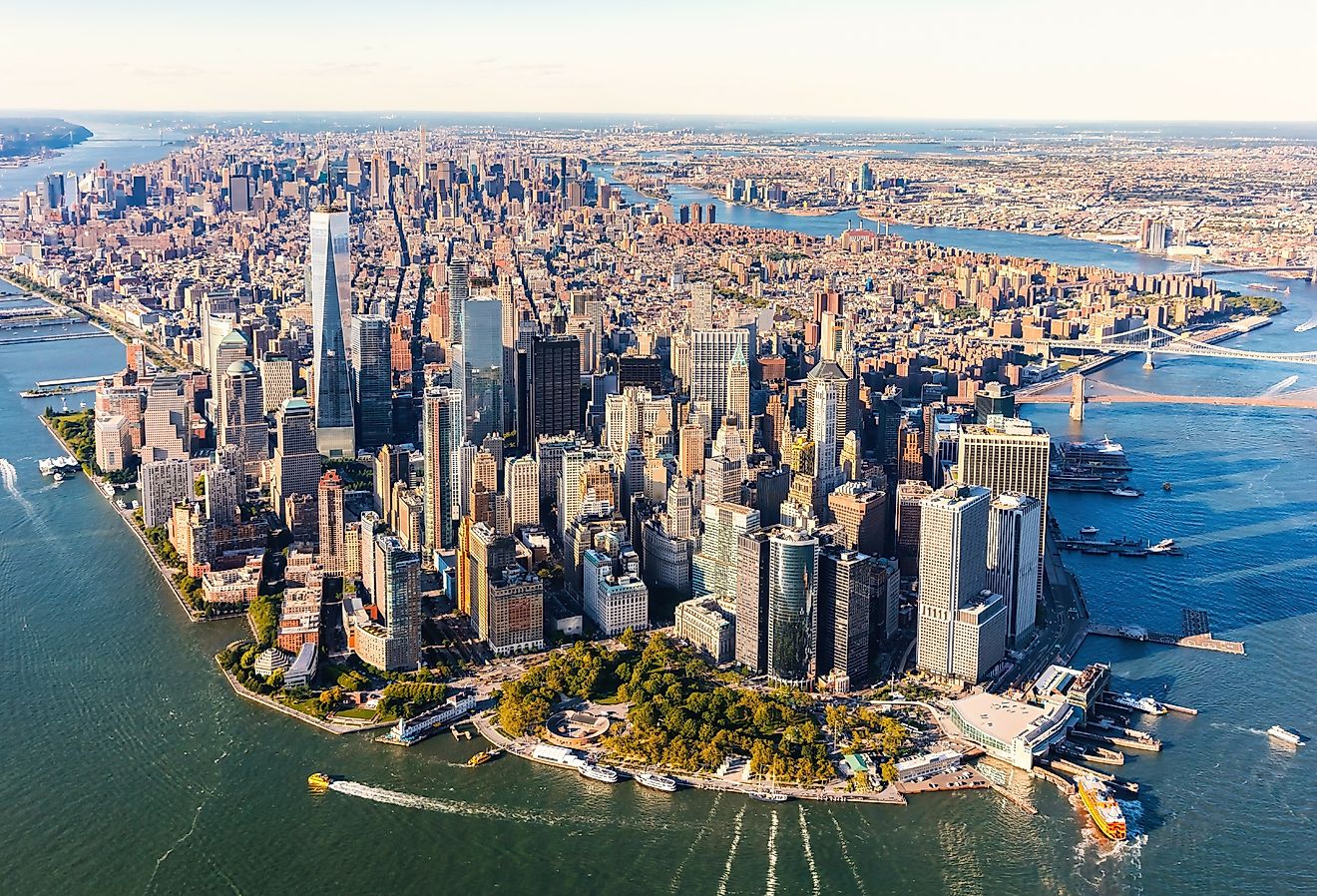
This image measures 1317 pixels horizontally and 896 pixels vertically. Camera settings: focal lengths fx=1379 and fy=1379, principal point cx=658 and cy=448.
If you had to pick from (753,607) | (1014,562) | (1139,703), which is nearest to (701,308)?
(1014,562)

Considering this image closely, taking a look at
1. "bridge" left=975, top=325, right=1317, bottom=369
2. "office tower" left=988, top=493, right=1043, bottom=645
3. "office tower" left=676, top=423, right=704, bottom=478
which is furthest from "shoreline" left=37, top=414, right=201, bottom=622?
"bridge" left=975, top=325, right=1317, bottom=369

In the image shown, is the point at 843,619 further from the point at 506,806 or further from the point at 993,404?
the point at 993,404

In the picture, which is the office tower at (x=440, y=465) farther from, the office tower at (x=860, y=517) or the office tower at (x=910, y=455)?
the office tower at (x=910, y=455)

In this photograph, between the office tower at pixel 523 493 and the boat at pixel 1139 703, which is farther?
the office tower at pixel 523 493

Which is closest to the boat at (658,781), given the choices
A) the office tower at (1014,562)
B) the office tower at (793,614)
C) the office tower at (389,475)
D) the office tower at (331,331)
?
the office tower at (793,614)

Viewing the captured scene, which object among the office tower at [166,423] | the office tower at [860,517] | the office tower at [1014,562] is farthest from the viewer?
the office tower at [166,423]

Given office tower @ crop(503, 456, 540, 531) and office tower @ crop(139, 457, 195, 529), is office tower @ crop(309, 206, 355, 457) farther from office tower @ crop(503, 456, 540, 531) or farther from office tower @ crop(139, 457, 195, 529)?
office tower @ crop(503, 456, 540, 531)
